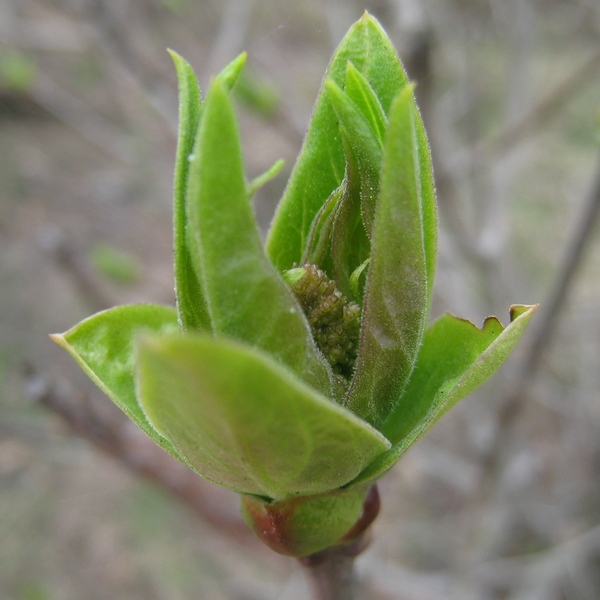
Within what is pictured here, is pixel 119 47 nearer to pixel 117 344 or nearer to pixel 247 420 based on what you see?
pixel 117 344

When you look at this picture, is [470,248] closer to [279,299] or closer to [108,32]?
[108,32]

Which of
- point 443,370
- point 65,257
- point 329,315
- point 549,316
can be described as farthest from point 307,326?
point 65,257

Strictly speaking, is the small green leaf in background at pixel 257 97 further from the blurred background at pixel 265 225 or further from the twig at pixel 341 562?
the twig at pixel 341 562

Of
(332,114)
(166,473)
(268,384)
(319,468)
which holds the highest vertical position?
(332,114)

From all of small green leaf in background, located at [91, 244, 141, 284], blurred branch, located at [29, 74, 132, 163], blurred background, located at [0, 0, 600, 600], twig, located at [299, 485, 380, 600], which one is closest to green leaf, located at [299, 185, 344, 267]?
twig, located at [299, 485, 380, 600]

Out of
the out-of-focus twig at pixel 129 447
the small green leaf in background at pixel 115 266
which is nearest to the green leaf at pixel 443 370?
the out-of-focus twig at pixel 129 447

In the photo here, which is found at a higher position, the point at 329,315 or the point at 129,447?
the point at 329,315

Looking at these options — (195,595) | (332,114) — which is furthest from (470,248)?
(195,595)

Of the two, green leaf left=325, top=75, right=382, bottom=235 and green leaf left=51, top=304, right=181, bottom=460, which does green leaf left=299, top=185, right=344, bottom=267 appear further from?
green leaf left=51, top=304, right=181, bottom=460
